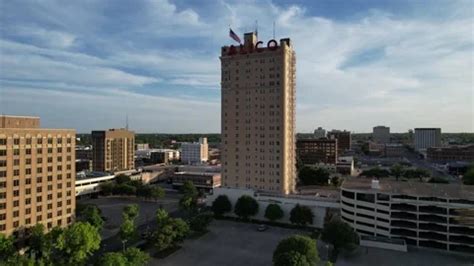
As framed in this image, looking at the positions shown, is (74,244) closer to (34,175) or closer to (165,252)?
(165,252)

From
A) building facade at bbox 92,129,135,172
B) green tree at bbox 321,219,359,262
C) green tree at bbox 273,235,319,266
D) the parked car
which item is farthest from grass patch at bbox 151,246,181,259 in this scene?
building facade at bbox 92,129,135,172

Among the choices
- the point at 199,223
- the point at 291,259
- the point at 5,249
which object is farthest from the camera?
the point at 199,223

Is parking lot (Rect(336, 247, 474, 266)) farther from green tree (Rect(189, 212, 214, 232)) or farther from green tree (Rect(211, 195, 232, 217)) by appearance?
green tree (Rect(211, 195, 232, 217))

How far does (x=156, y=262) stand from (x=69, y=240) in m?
15.9

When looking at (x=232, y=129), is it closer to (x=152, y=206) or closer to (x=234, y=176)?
(x=234, y=176)

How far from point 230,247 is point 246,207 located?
2264cm

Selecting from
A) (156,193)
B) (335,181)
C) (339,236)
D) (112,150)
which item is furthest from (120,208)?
(335,181)

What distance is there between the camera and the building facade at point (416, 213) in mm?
73312

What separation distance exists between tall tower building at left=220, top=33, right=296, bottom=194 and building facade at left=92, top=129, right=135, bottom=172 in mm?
79954

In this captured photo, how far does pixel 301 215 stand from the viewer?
3605 inches

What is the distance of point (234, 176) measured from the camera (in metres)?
112

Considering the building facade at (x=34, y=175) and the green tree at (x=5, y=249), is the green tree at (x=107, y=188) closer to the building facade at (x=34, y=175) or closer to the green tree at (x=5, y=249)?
the building facade at (x=34, y=175)

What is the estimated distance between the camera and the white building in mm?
129875

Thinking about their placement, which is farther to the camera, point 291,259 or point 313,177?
point 313,177
